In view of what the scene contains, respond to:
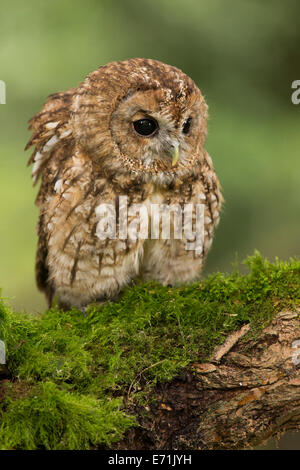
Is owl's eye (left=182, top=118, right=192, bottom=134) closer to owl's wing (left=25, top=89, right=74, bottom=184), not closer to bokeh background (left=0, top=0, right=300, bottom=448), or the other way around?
owl's wing (left=25, top=89, right=74, bottom=184)

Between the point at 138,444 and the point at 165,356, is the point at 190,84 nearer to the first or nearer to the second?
the point at 165,356

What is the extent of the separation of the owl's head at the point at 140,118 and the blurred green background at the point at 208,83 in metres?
0.96

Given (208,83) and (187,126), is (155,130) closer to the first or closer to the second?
(187,126)

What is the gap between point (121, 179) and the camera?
2396 millimetres

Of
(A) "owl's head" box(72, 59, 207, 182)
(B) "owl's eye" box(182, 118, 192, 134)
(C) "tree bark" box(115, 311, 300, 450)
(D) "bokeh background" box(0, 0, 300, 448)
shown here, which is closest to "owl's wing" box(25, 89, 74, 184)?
(A) "owl's head" box(72, 59, 207, 182)

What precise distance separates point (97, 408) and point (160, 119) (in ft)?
3.88

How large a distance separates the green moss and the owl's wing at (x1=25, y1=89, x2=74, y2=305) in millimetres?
474

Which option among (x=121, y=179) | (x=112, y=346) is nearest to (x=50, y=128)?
(x=121, y=179)

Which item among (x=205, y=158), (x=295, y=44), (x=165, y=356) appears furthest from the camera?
(x=295, y=44)

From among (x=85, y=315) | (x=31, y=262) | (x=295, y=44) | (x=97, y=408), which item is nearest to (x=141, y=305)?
(x=85, y=315)

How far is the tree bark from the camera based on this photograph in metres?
1.83

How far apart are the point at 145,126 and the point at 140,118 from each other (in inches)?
1.7

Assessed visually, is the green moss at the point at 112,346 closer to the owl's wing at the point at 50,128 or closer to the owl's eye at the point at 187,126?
the owl's eye at the point at 187,126
